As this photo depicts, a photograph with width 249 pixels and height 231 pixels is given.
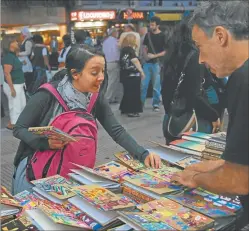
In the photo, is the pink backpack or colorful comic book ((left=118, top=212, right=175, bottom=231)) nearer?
colorful comic book ((left=118, top=212, right=175, bottom=231))

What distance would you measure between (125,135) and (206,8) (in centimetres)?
129

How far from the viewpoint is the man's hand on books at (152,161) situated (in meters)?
2.36

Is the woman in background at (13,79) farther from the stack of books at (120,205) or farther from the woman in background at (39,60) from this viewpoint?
the stack of books at (120,205)

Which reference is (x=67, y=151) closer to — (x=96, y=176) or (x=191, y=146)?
(x=96, y=176)

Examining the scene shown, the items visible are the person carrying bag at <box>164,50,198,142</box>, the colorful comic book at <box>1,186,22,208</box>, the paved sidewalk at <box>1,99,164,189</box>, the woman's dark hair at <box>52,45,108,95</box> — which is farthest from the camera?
the paved sidewalk at <box>1,99,164,189</box>

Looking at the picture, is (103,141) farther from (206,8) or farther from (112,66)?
(206,8)

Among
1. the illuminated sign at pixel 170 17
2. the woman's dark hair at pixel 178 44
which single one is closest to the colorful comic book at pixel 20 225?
the woman's dark hair at pixel 178 44

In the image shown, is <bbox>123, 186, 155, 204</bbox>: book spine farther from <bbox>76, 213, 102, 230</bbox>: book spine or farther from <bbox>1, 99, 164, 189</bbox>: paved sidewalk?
<bbox>1, 99, 164, 189</bbox>: paved sidewalk

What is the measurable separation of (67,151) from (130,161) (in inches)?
14.9

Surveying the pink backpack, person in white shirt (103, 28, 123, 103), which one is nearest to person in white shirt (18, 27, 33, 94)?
person in white shirt (103, 28, 123, 103)

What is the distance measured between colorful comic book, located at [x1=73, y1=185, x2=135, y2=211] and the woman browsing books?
52cm

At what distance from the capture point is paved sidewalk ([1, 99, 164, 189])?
213 inches

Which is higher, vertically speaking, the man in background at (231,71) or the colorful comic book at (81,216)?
the man in background at (231,71)

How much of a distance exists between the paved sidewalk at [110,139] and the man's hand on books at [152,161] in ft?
7.40
